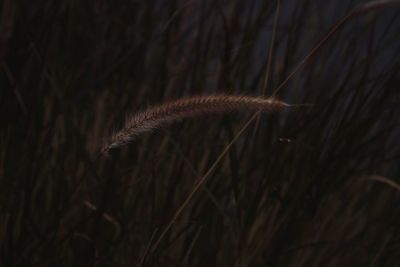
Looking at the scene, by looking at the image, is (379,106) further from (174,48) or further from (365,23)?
(174,48)

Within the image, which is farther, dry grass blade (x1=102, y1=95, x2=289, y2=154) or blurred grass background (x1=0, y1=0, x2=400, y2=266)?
blurred grass background (x1=0, y1=0, x2=400, y2=266)

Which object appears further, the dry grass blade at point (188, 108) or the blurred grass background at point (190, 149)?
the blurred grass background at point (190, 149)

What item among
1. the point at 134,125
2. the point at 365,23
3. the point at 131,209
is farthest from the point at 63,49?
the point at 134,125

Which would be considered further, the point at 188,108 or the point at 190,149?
the point at 190,149
